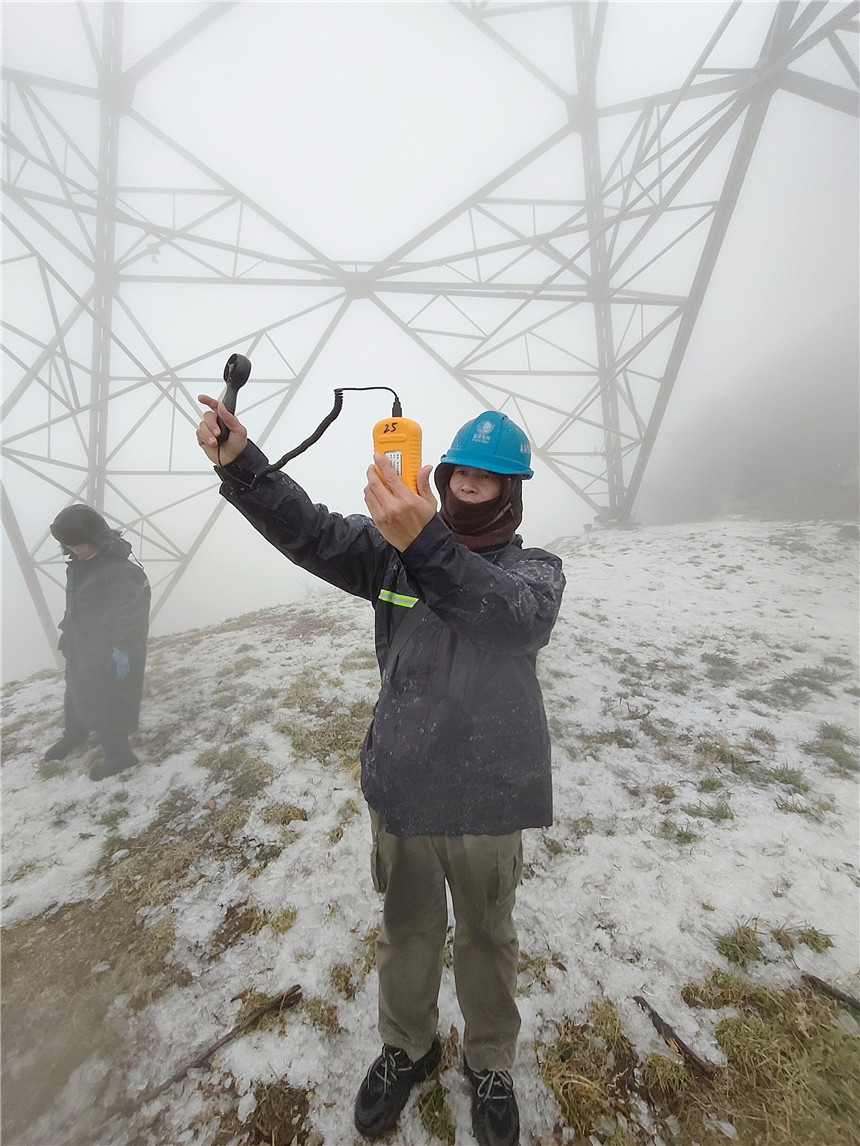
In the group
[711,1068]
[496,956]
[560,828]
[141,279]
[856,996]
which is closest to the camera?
[496,956]

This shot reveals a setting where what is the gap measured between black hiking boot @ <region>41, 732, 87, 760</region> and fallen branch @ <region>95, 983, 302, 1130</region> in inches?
123

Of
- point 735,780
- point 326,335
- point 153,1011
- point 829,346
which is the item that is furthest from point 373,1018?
point 829,346

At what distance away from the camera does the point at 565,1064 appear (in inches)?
75.0

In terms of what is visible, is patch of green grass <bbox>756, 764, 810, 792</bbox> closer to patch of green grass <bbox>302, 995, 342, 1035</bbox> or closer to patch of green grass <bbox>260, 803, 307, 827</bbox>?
patch of green grass <bbox>302, 995, 342, 1035</bbox>

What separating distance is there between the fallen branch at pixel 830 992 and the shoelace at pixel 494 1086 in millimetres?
1547

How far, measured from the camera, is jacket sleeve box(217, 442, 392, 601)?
1467 mm

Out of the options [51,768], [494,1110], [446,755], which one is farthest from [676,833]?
[51,768]

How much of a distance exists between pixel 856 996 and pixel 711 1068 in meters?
0.86

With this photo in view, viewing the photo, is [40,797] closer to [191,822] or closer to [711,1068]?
[191,822]

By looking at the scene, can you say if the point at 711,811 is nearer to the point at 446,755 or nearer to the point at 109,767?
the point at 446,755

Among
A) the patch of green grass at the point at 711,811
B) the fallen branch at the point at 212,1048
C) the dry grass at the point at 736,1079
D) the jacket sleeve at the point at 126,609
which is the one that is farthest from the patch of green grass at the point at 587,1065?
the jacket sleeve at the point at 126,609

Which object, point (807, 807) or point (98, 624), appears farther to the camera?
point (98, 624)

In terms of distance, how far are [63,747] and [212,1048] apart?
128 inches

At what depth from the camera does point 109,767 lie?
12.4 feet
